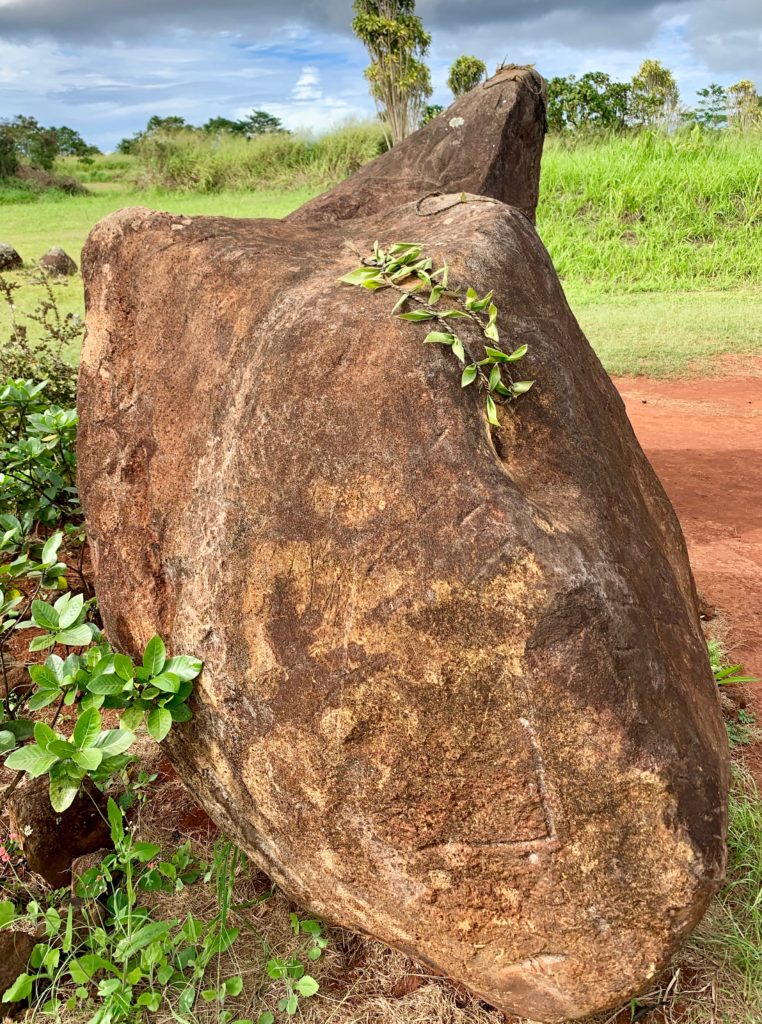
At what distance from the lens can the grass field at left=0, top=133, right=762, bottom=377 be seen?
26.0ft

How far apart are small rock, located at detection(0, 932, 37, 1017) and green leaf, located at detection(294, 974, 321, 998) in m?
0.60

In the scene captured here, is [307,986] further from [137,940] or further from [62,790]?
[62,790]

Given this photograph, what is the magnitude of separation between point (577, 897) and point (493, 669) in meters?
0.41

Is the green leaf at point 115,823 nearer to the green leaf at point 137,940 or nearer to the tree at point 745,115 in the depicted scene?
the green leaf at point 137,940

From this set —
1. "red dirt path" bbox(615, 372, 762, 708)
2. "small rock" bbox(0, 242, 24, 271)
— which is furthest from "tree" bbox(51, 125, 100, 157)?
"red dirt path" bbox(615, 372, 762, 708)

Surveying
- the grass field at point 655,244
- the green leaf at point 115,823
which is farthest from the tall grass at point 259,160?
the green leaf at point 115,823

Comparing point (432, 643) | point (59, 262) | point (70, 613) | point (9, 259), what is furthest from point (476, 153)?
point (9, 259)

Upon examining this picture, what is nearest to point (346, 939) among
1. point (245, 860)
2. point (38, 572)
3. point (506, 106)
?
point (245, 860)

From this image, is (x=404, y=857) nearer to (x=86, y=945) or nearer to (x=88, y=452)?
(x=86, y=945)

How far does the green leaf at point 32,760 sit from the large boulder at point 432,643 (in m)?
0.27

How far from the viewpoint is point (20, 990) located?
180 centimetres

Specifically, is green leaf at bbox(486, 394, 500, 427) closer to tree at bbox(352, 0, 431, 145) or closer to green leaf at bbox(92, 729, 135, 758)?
green leaf at bbox(92, 729, 135, 758)

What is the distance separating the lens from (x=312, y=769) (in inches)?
65.3

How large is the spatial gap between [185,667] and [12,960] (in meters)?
0.80
